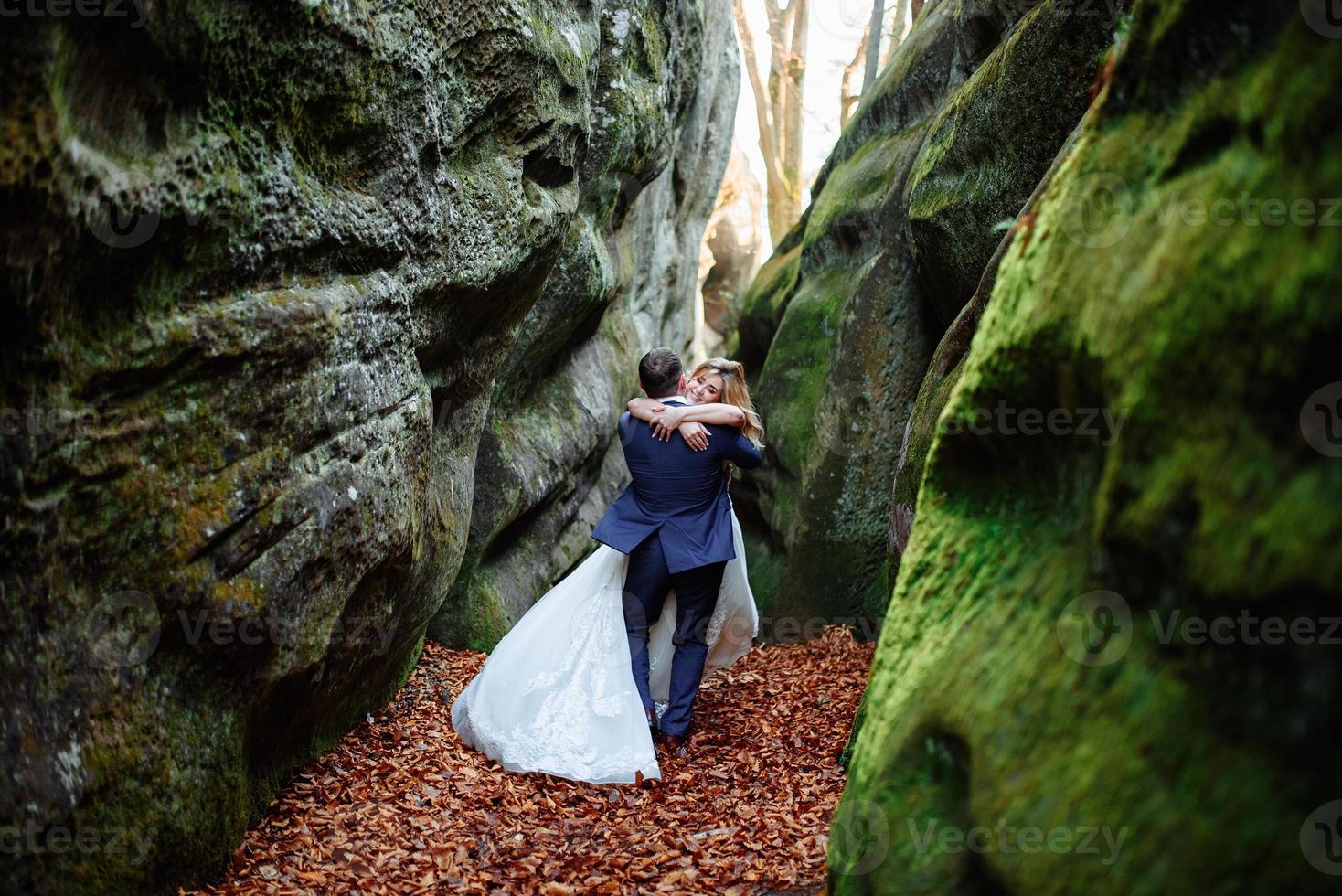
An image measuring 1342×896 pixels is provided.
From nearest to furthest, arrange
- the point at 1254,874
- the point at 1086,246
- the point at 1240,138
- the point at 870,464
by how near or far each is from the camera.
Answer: the point at 1254,874
the point at 1240,138
the point at 1086,246
the point at 870,464

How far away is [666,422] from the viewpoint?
628 cm

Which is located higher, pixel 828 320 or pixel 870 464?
pixel 828 320

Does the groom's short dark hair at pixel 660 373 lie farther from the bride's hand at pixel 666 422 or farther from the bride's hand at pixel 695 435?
the bride's hand at pixel 695 435

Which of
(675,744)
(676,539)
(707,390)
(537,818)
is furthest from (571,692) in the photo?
(707,390)

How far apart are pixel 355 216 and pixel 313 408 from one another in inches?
40.6

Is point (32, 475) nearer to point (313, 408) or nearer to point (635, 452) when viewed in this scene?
point (313, 408)

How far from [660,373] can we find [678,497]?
93cm

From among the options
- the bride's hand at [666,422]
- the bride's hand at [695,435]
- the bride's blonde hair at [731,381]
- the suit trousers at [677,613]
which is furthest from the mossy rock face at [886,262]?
the bride's hand at [666,422]

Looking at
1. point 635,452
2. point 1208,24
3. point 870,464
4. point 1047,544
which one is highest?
point 1208,24

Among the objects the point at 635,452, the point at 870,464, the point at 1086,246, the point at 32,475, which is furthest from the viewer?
the point at 870,464

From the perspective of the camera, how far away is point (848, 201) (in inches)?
388

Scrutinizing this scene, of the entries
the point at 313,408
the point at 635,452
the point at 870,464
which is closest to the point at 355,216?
the point at 313,408

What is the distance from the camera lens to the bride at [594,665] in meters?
5.53

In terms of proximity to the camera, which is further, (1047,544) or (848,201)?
(848,201)
